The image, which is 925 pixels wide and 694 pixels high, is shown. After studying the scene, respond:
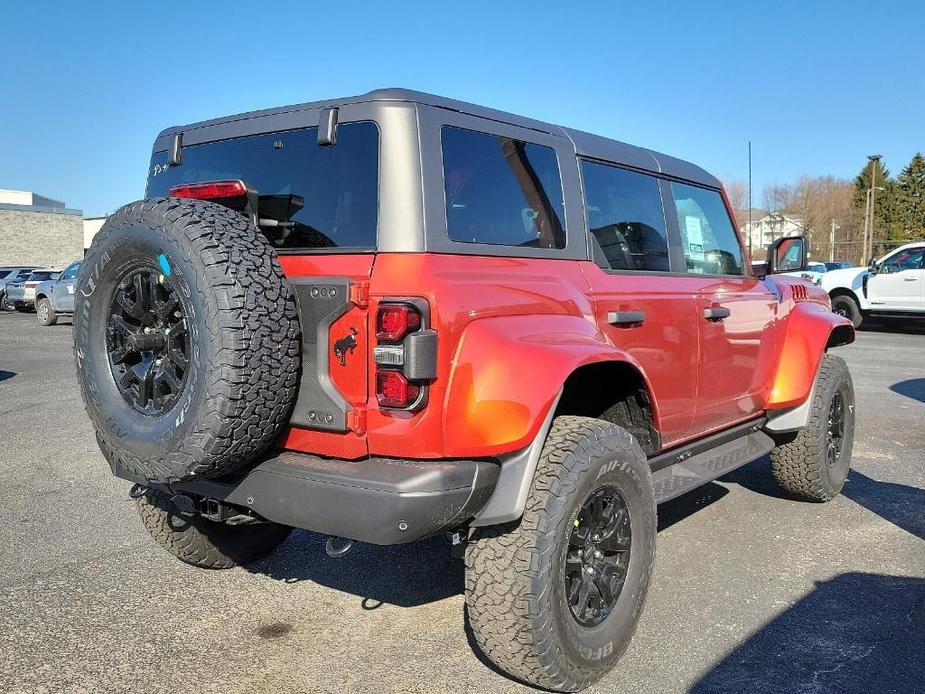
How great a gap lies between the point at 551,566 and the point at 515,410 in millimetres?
559

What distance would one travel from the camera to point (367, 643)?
323 cm

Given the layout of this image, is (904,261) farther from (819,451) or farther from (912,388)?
(819,451)

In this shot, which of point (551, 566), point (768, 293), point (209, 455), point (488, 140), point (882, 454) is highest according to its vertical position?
point (488, 140)

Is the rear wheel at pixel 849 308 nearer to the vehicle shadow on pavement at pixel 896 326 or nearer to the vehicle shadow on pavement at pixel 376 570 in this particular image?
the vehicle shadow on pavement at pixel 896 326

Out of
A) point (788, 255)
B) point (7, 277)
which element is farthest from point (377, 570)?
point (7, 277)

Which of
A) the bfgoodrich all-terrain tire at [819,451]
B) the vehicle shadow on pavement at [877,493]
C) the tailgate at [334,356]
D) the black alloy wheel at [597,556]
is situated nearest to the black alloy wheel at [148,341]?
the tailgate at [334,356]

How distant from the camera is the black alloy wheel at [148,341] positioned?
105 inches

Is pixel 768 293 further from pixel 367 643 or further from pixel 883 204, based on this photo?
pixel 883 204

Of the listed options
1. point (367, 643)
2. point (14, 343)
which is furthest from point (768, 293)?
point (14, 343)

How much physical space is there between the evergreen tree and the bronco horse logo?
71.5 meters

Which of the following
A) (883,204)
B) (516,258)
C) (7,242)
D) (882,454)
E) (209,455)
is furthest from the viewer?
(883,204)

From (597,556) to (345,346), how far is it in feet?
4.20

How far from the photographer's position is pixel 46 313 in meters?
20.5

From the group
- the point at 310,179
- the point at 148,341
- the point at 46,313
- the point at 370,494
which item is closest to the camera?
the point at 370,494
